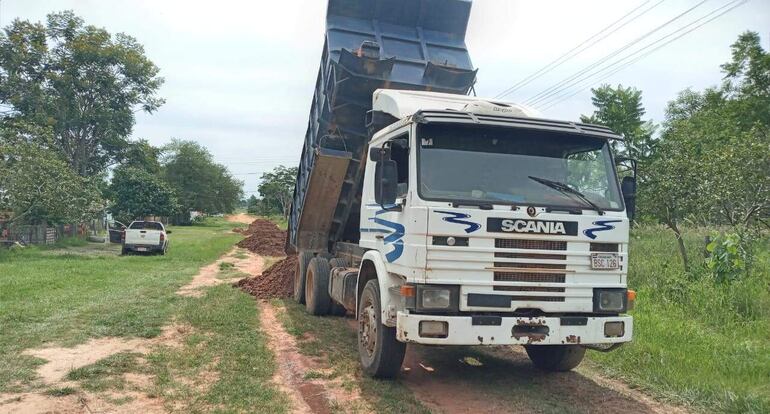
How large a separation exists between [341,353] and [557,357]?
257 centimetres

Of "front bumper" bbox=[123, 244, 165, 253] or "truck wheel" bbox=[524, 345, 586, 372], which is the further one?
"front bumper" bbox=[123, 244, 165, 253]

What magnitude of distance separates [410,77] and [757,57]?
2750cm

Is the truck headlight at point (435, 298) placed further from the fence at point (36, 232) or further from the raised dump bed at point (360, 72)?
the fence at point (36, 232)

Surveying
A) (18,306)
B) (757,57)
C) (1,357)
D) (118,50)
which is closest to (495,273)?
(1,357)

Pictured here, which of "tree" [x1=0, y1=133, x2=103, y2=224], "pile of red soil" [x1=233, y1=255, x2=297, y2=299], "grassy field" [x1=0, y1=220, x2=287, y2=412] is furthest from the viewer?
"tree" [x1=0, y1=133, x2=103, y2=224]

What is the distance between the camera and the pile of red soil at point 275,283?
12.0 meters

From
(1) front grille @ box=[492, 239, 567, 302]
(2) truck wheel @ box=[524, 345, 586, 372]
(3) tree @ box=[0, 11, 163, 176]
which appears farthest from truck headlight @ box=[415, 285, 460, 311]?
(3) tree @ box=[0, 11, 163, 176]

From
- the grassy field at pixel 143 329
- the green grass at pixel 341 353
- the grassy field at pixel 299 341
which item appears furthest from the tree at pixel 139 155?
the green grass at pixel 341 353

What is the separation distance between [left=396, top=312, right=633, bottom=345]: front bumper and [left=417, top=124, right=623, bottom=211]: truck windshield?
107cm

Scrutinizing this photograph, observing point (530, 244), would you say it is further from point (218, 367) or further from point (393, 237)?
point (218, 367)

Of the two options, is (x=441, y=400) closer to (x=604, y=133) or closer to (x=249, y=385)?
(x=249, y=385)

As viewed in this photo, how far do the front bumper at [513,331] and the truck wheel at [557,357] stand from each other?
885 mm

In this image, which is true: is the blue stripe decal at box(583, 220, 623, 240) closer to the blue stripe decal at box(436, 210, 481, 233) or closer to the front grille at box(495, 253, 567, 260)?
the front grille at box(495, 253, 567, 260)

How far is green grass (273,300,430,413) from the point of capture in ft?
17.5
